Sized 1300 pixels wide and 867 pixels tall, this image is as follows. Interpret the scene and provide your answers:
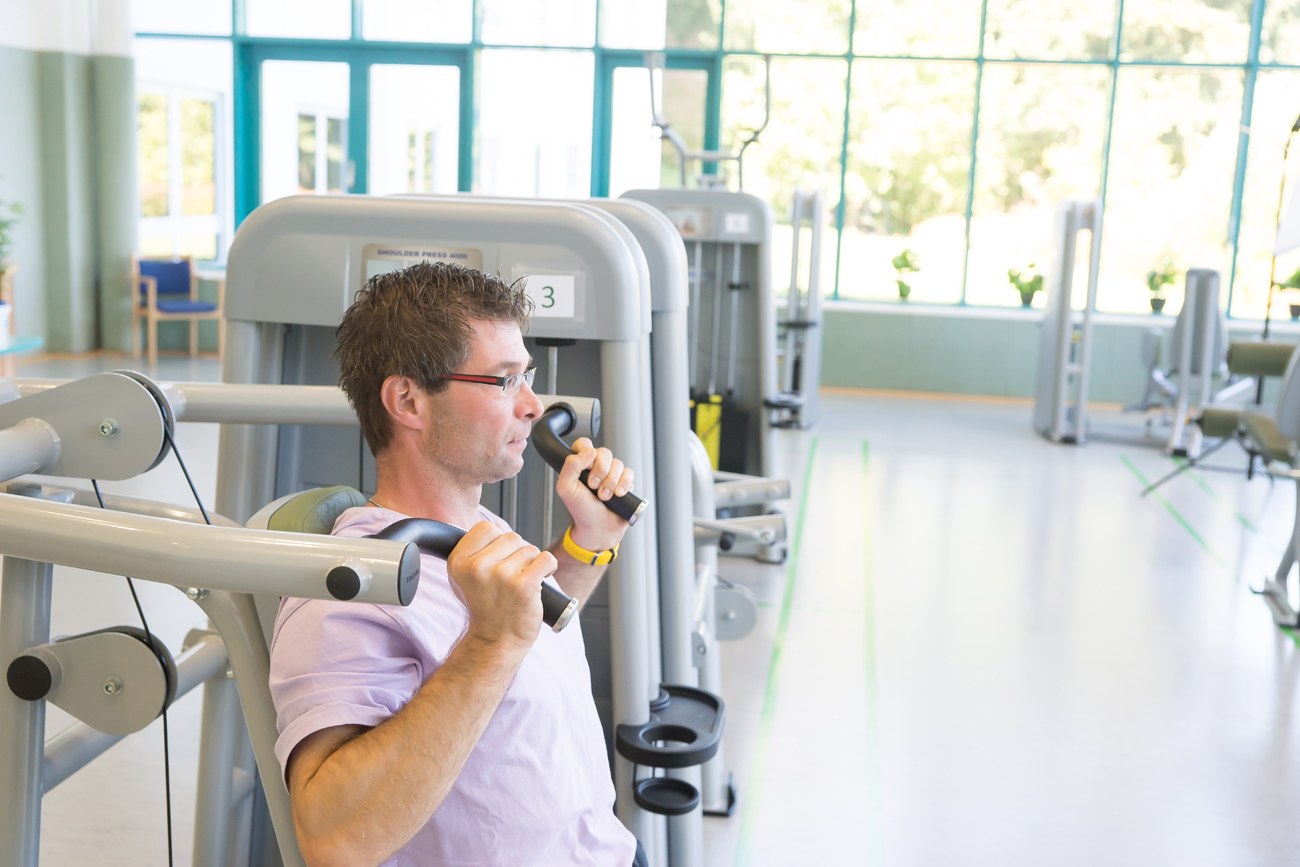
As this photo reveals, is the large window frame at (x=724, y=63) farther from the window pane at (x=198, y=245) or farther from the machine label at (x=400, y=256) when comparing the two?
the machine label at (x=400, y=256)

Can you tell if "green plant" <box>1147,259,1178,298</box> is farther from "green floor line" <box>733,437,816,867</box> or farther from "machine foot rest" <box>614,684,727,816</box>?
"machine foot rest" <box>614,684,727,816</box>

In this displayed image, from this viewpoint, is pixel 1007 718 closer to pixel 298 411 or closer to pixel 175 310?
pixel 298 411

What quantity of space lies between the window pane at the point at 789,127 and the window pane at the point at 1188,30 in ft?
7.13

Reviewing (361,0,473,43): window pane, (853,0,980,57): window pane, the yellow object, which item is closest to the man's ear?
the yellow object

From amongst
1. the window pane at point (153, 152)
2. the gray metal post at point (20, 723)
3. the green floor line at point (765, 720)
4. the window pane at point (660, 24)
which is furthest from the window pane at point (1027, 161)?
the gray metal post at point (20, 723)

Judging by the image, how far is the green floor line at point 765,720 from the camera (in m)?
2.91

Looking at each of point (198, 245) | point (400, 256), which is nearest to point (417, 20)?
point (198, 245)

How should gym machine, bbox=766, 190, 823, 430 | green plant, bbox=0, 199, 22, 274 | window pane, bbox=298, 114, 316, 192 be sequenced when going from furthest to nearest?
window pane, bbox=298, 114, 316, 192
green plant, bbox=0, 199, 22, 274
gym machine, bbox=766, 190, 823, 430

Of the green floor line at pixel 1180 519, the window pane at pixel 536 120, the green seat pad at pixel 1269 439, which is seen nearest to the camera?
the green seat pad at pixel 1269 439

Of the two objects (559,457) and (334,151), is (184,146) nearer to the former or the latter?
(334,151)

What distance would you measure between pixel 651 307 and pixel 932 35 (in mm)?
8064

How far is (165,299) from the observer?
9883mm

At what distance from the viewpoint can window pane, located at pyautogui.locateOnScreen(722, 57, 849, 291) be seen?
9555 millimetres

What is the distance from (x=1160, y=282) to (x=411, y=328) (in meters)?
8.90
